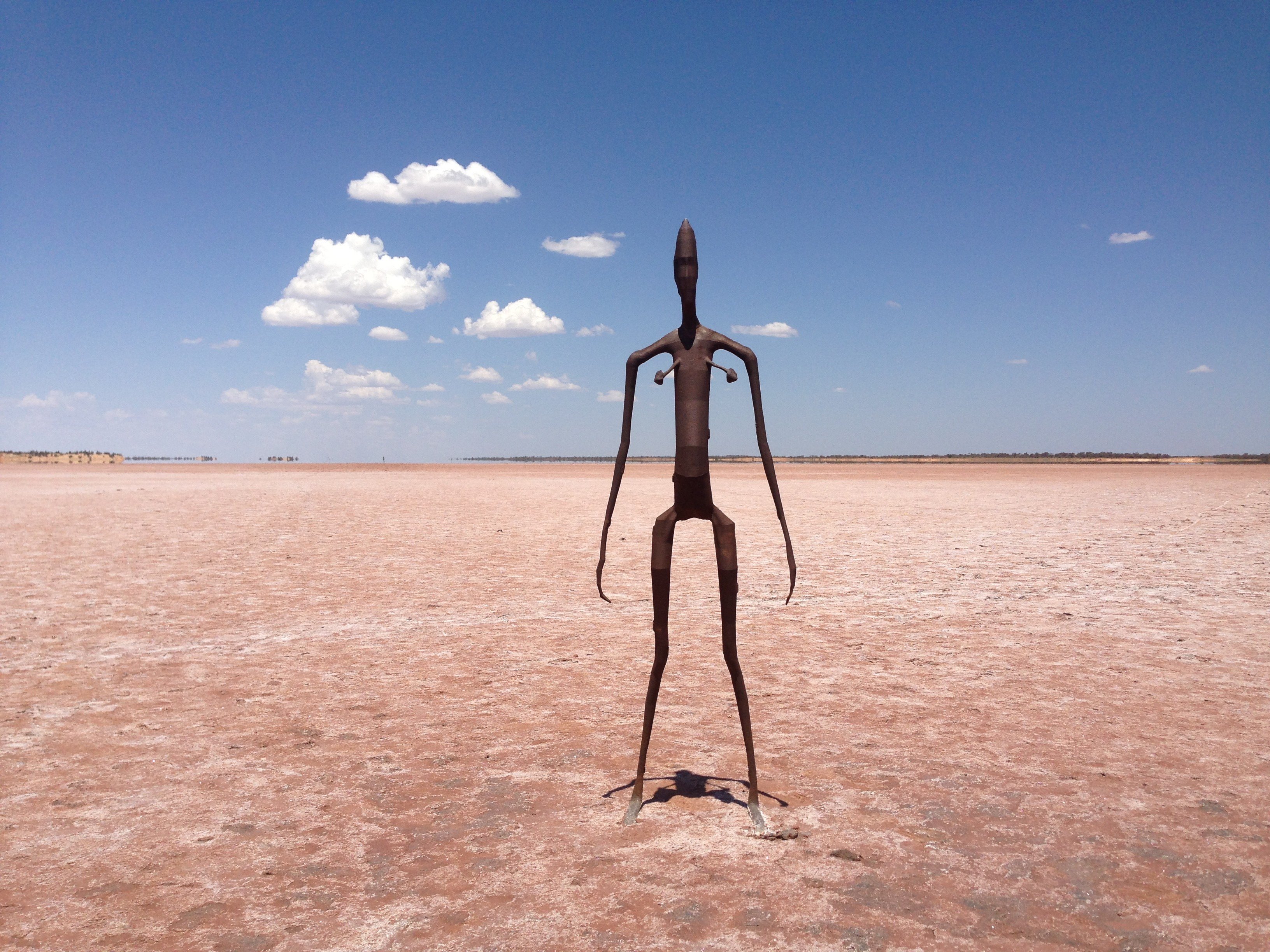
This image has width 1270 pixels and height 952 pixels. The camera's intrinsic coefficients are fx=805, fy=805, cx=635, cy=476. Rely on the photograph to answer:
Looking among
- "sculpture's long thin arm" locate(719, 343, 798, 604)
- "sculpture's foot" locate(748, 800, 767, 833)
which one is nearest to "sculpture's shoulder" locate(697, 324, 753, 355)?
"sculpture's long thin arm" locate(719, 343, 798, 604)

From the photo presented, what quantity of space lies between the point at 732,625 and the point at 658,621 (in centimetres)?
47

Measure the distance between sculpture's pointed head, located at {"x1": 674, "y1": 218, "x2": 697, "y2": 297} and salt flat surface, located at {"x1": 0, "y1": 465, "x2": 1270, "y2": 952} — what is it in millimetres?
3417

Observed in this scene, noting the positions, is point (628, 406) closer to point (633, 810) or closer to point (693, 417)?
point (693, 417)

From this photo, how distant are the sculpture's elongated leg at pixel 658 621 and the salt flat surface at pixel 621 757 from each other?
0.23 metres

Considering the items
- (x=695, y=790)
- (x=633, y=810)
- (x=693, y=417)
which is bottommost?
(x=695, y=790)

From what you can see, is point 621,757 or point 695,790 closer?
point 695,790

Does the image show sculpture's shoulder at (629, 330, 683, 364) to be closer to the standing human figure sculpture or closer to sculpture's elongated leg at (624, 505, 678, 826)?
the standing human figure sculpture

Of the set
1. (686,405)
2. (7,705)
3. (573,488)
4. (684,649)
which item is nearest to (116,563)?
(7,705)

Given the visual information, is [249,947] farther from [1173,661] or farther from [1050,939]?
[1173,661]

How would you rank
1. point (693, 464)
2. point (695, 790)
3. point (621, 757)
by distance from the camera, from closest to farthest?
point (693, 464) → point (695, 790) → point (621, 757)

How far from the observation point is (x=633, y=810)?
5.12m

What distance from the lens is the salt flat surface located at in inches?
162

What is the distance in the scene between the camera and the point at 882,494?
35.2 meters

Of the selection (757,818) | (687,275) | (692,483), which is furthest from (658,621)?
(687,275)
